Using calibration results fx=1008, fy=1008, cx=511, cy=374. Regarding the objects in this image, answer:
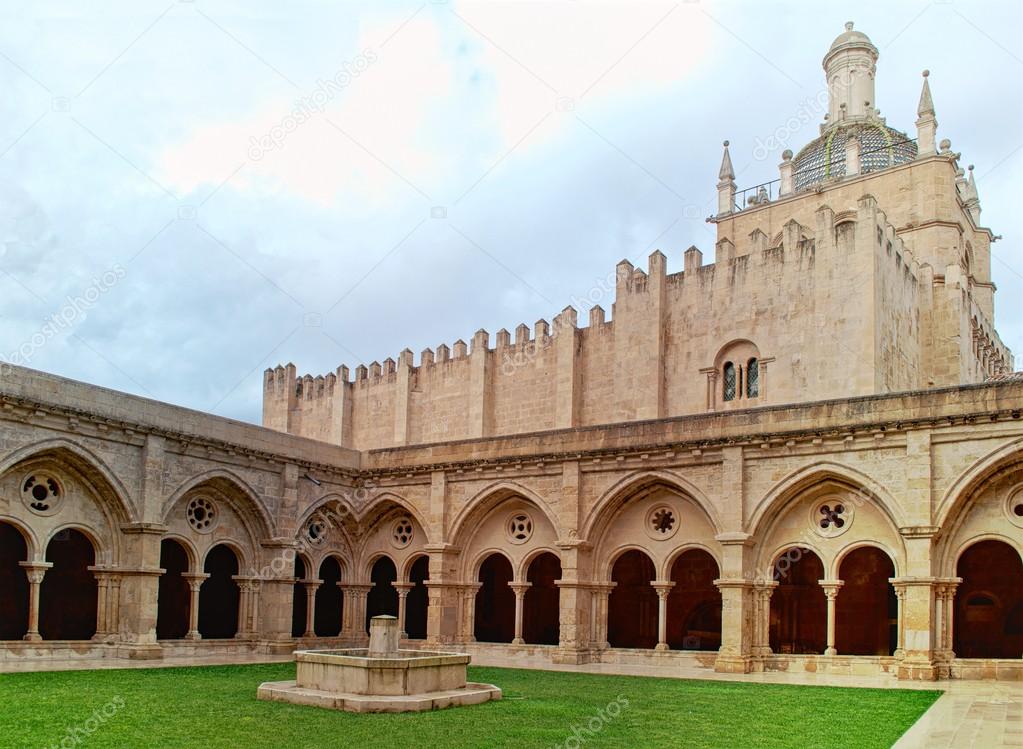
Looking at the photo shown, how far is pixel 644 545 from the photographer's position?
20.6 m

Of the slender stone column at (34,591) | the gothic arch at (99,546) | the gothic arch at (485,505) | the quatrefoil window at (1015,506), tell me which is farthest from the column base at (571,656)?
the slender stone column at (34,591)

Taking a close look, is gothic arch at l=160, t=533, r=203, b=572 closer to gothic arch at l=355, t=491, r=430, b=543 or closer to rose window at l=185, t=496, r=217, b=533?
rose window at l=185, t=496, r=217, b=533

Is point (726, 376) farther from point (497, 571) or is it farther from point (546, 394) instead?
point (497, 571)

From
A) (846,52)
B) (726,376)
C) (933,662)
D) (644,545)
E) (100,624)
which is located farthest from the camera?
(846,52)

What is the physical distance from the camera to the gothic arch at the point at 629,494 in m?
19.6

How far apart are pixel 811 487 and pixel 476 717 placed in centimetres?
968

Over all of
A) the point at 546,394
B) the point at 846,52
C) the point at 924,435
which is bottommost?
the point at 924,435

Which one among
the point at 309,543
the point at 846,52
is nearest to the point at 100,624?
the point at 309,543

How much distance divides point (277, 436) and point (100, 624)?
5532mm

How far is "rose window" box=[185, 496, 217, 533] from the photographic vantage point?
68.5ft

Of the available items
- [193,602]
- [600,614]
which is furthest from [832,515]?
[193,602]

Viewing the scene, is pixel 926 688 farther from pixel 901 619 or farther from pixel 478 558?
pixel 478 558

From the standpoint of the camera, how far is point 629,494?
2072 centimetres

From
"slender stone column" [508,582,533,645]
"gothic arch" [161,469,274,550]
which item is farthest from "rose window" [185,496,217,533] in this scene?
"slender stone column" [508,582,533,645]
